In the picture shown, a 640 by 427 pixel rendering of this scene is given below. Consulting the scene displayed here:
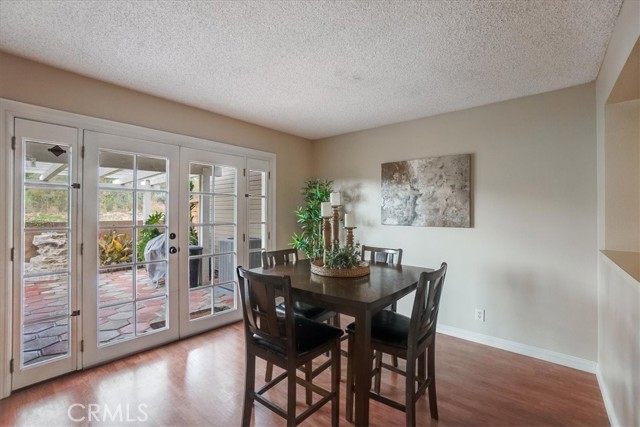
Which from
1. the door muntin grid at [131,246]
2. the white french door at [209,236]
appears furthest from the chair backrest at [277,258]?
the door muntin grid at [131,246]

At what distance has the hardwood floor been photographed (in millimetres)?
1954

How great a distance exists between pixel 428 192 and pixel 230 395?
9.12 ft

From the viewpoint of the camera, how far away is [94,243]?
2.60 m

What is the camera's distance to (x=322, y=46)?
82.3 inches

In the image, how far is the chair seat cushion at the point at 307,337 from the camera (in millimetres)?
1740

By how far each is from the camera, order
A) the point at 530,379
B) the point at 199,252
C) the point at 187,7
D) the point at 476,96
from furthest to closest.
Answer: the point at 199,252, the point at 476,96, the point at 530,379, the point at 187,7

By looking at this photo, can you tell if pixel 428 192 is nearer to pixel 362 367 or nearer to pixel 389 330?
pixel 389 330

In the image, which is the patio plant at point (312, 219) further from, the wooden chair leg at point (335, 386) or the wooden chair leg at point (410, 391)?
the wooden chair leg at point (410, 391)

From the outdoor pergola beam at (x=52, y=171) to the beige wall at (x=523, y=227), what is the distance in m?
3.41

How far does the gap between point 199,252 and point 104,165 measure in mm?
1232

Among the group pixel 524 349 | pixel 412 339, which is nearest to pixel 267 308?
pixel 412 339

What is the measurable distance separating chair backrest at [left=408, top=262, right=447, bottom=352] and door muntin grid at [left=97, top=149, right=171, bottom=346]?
A: 8.19 ft

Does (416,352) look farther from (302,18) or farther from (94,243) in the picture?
(94,243)

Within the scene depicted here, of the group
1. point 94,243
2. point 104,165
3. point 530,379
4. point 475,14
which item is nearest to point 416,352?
point 530,379
